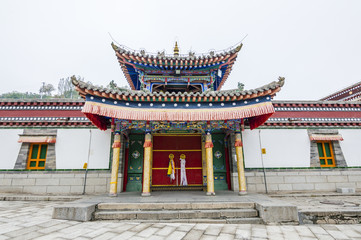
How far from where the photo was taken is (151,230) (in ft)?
16.0

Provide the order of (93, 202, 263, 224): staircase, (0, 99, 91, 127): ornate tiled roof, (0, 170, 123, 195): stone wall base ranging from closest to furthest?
(93, 202, 263, 224): staircase < (0, 170, 123, 195): stone wall base < (0, 99, 91, 127): ornate tiled roof

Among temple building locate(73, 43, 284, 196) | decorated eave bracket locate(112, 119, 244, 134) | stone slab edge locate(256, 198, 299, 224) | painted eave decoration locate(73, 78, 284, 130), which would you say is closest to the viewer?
stone slab edge locate(256, 198, 299, 224)

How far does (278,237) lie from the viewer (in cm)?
446

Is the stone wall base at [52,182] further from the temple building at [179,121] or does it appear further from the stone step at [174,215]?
the stone step at [174,215]

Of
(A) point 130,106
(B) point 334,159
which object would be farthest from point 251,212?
(B) point 334,159

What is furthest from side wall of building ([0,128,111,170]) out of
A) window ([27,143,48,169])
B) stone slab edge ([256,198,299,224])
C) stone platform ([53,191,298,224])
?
stone slab edge ([256,198,299,224])

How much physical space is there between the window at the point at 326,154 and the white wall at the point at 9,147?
16.0m

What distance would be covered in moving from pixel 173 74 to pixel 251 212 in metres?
7.46

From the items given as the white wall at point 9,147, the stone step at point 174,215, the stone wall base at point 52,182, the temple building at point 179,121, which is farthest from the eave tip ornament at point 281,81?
the white wall at point 9,147

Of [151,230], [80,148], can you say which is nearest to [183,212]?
[151,230]

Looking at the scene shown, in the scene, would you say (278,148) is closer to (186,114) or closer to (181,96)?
(186,114)

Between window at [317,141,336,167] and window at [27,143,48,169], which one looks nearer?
window at [27,143,48,169]

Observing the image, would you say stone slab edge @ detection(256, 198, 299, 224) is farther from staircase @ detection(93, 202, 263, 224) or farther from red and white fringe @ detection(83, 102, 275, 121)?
red and white fringe @ detection(83, 102, 275, 121)

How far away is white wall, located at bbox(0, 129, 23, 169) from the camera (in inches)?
371
